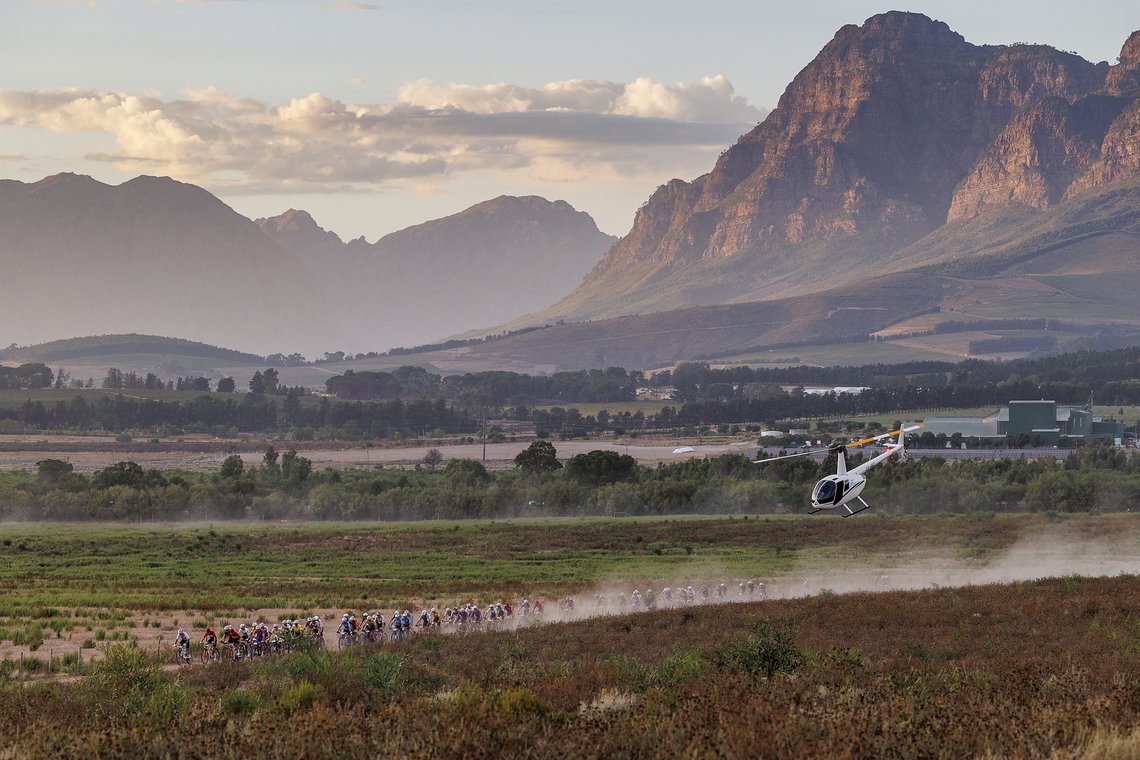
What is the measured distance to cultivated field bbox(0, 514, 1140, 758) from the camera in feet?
68.3

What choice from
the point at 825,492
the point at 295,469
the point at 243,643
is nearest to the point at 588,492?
the point at 295,469

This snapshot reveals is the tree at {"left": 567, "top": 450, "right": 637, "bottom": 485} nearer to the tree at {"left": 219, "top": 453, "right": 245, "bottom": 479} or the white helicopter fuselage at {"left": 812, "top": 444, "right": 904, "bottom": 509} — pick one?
the tree at {"left": 219, "top": 453, "right": 245, "bottom": 479}

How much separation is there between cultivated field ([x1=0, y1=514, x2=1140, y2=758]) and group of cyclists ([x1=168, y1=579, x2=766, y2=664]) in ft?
3.30

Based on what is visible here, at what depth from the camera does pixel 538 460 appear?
524 feet

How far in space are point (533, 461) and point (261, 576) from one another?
3351 inches

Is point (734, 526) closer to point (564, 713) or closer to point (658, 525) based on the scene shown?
point (658, 525)

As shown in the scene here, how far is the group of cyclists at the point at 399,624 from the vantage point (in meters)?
41.8

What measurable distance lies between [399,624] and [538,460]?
372 feet

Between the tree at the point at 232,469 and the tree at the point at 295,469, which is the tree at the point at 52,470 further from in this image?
the tree at the point at 295,469

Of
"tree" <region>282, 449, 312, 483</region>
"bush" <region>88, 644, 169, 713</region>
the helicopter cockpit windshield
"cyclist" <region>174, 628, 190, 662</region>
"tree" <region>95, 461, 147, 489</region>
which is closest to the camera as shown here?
"bush" <region>88, 644, 169, 713</region>

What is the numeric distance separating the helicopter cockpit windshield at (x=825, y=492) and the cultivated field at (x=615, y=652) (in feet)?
17.2

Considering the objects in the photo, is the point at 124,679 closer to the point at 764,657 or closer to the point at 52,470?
the point at 764,657

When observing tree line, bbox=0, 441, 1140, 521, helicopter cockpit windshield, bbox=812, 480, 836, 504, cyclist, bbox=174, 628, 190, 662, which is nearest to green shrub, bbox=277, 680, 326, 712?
cyclist, bbox=174, 628, 190, 662

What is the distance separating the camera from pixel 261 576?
75.1m
